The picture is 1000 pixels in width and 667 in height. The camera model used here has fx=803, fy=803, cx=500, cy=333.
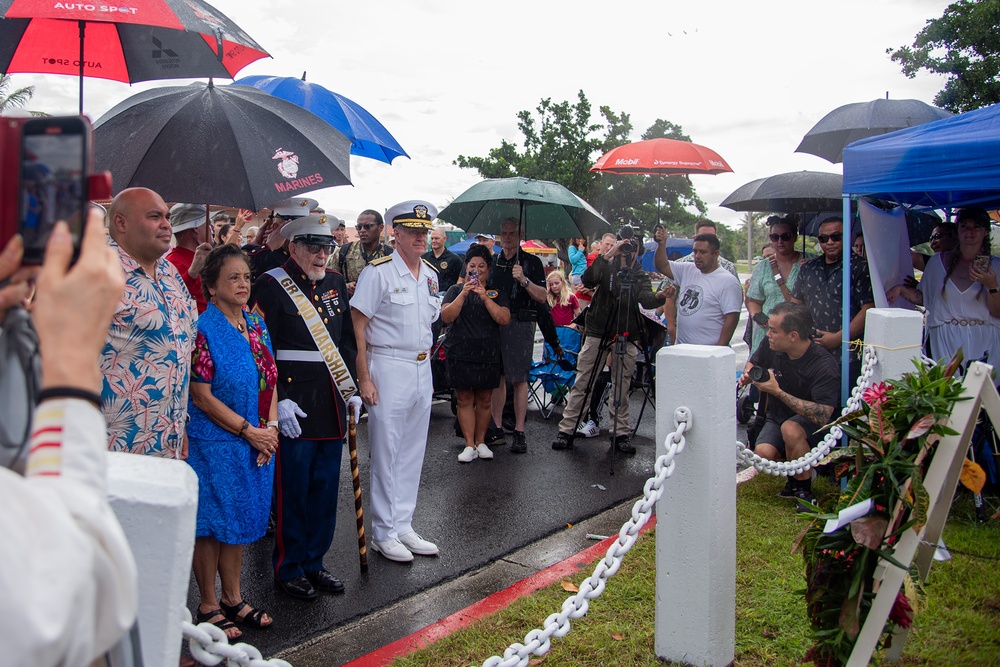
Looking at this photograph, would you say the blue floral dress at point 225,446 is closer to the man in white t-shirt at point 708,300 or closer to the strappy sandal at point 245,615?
the strappy sandal at point 245,615

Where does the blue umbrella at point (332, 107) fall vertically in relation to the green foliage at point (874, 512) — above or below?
above

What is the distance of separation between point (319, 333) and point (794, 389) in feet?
11.8

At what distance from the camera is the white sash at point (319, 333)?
4.28 m

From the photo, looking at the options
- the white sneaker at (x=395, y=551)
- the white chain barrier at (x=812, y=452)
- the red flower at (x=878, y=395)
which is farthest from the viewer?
the white sneaker at (x=395, y=551)

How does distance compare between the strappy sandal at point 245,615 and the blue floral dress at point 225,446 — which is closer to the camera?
the blue floral dress at point 225,446

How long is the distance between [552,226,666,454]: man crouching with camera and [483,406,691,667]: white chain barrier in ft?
11.1

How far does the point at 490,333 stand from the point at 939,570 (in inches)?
152

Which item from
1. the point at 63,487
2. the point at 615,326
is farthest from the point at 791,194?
the point at 63,487

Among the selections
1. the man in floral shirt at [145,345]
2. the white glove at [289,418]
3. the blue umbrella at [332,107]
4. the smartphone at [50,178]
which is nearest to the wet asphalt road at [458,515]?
the white glove at [289,418]

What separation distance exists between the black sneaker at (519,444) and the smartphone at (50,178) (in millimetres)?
6214

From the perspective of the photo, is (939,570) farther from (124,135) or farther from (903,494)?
(124,135)

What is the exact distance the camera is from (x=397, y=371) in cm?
482

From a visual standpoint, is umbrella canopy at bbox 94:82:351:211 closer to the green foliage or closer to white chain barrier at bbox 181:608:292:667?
white chain barrier at bbox 181:608:292:667

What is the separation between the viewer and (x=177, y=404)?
331cm
